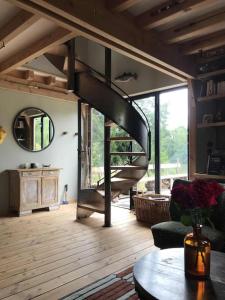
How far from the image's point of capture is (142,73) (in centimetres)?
543

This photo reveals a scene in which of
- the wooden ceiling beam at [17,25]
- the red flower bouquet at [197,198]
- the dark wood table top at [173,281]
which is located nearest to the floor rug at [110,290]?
the dark wood table top at [173,281]

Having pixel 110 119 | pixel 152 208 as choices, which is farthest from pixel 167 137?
pixel 110 119

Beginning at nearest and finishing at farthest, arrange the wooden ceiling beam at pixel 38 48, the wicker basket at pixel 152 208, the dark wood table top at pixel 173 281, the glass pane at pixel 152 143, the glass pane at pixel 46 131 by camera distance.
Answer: the dark wood table top at pixel 173 281, the wooden ceiling beam at pixel 38 48, the wicker basket at pixel 152 208, the glass pane at pixel 152 143, the glass pane at pixel 46 131

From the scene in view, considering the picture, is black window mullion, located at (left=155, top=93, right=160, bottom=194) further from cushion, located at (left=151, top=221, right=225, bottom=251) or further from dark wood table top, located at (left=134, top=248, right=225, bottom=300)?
dark wood table top, located at (left=134, top=248, right=225, bottom=300)

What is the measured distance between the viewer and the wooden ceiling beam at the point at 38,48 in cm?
348

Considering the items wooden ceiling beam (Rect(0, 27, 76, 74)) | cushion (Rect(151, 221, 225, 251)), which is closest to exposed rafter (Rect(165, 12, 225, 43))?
wooden ceiling beam (Rect(0, 27, 76, 74))

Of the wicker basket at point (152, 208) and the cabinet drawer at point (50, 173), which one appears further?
the cabinet drawer at point (50, 173)

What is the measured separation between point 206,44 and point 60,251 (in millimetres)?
3344

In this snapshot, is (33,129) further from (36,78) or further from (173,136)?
(173,136)

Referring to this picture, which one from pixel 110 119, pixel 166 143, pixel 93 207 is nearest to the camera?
pixel 110 119

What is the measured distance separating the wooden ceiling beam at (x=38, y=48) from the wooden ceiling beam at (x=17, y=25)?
43 centimetres

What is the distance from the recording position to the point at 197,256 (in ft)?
4.96

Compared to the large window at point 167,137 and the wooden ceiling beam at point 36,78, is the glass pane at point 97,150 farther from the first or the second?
the large window at point 167,137

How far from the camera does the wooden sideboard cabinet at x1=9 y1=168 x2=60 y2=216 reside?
5.12 metres
